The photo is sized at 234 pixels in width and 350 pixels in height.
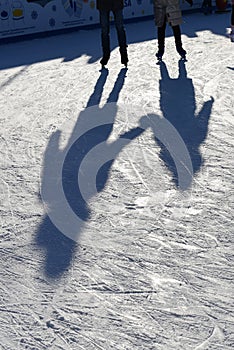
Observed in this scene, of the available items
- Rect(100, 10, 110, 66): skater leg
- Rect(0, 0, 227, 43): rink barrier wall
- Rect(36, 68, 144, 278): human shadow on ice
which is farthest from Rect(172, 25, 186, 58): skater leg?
Rect(0, 0, 227, 43): rink barrier wall

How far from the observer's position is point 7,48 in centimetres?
1145

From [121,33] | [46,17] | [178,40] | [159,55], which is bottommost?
[46,17]

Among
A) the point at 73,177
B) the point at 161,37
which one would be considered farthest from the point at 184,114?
the point at 161,37

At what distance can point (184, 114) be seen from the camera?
6.98 meters

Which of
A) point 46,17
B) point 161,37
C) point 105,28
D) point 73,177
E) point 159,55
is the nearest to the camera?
point 73,177

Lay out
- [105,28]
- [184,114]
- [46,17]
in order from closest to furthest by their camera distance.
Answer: [184,114], [105,28], [46,17]

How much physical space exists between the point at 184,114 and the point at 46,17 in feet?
19.8

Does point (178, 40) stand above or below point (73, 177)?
below

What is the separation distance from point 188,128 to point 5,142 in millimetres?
1676

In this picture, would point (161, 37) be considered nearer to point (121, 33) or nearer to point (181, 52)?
point (181, 52)

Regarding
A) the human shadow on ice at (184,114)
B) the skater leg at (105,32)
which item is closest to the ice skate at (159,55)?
the human shadow on ice at (184,114)

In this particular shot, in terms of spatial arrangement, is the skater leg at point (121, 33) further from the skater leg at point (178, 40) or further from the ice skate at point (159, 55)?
the skater leg at point (178, 40)

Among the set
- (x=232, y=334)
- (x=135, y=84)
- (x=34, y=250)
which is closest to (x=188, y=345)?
(x=232, y=334)

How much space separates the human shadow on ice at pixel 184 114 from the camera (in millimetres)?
5762
